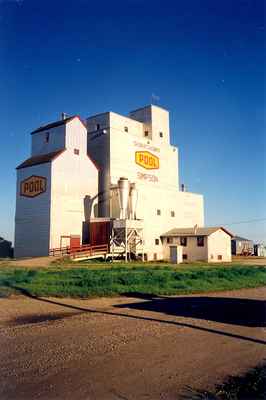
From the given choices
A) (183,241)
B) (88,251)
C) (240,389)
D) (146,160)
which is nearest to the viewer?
(240,389)

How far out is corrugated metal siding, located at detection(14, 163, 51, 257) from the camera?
127ft

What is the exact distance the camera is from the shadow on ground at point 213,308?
11.1 m

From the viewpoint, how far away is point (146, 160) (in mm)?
50656

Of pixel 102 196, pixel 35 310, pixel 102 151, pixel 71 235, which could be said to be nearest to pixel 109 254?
pixel 71 235

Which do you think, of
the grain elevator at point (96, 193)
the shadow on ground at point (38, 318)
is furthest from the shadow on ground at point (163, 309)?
the grain elevator at point (96, 193)

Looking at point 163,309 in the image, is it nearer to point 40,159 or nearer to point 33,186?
point 33,186

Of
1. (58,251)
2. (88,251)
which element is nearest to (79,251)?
(88,251)

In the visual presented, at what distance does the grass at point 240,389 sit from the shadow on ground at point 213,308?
4335mm

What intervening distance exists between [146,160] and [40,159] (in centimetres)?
1461

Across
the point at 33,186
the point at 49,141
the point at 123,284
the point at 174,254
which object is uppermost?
the point at 49,141

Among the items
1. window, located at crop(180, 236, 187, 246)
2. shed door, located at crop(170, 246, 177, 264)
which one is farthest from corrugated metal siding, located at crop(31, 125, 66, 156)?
window, located at crop(180, 236, 187, 246)

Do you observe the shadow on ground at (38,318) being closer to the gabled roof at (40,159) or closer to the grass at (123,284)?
the grass at (123,284)

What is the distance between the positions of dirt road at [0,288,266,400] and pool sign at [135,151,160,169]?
120ft

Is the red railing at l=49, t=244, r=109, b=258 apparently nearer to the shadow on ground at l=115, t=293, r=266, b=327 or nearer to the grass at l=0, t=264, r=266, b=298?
the grass at l=0, t=264, r=266, b=298
